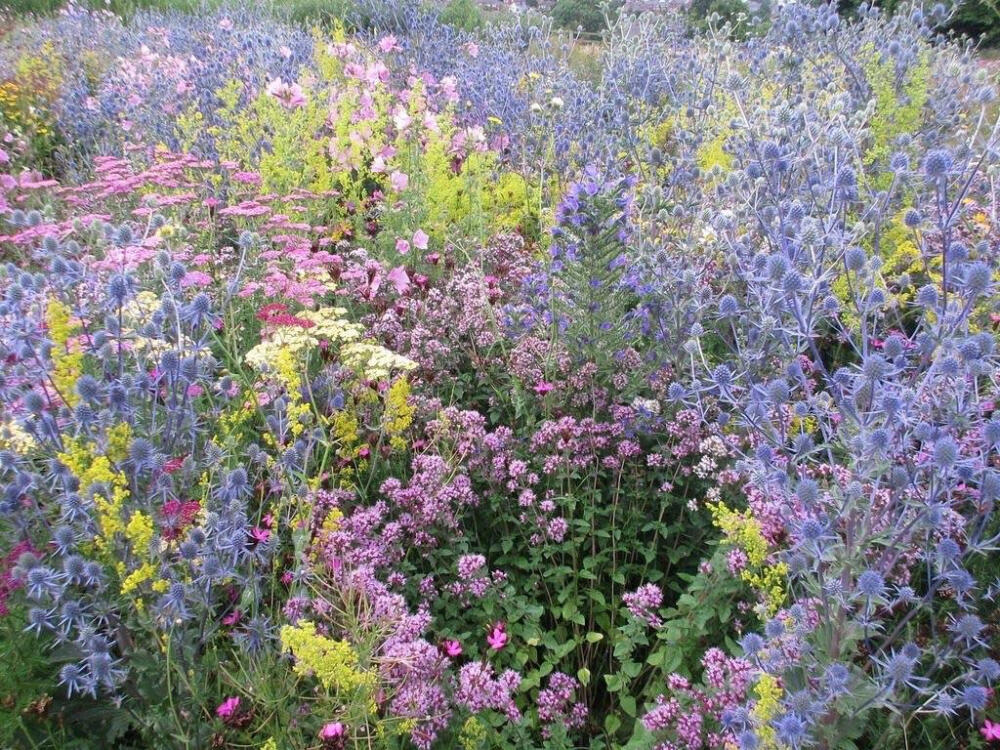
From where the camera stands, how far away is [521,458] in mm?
2771

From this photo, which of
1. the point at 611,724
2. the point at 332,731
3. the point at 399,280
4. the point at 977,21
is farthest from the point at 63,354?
the point at 977,21

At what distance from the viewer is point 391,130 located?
16.6ft

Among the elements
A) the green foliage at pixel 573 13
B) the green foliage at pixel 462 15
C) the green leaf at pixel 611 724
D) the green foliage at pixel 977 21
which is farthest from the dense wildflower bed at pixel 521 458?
the green foliage at pixel 977 21

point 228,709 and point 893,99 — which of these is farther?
point 893,99

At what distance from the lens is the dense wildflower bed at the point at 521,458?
5.64 feet

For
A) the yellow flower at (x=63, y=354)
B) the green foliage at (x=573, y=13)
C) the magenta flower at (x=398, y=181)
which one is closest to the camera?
the yellow flower at (x=63, y=354)

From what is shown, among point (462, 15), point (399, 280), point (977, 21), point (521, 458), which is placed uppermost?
point (977, 21)

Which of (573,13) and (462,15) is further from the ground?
(573,13)

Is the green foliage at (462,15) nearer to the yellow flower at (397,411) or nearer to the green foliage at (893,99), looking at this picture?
the green foliage at (893,99)

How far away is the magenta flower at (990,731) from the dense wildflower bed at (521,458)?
0.09 m

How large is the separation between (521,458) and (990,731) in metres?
1.61

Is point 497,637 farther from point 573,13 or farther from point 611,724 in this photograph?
point 573,13

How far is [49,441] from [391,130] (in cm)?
361

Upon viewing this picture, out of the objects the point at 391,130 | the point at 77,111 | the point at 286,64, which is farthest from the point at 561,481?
the point at 77,111
